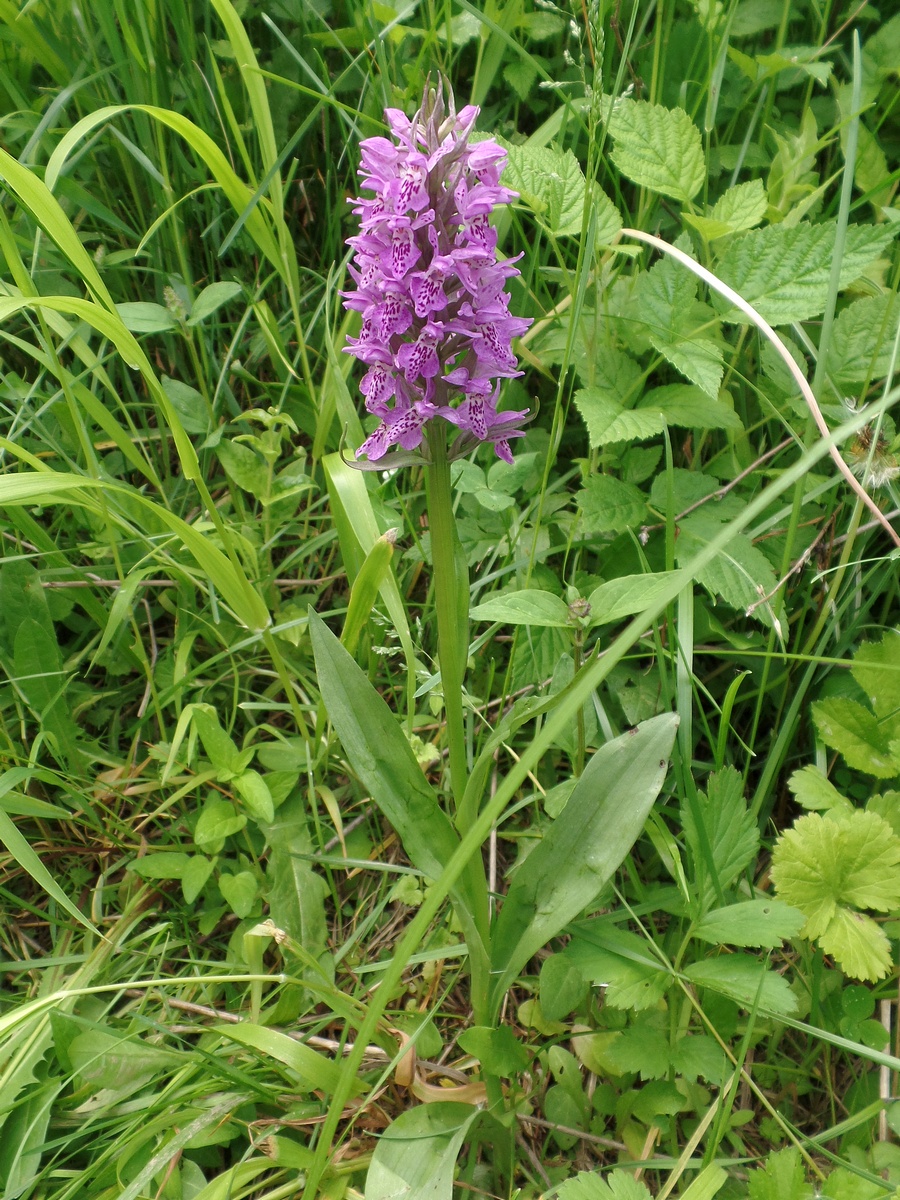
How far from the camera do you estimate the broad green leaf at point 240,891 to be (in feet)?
6.55

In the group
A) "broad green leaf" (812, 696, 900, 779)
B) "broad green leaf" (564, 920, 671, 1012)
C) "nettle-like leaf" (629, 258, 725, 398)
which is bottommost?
"broad green leaf" (564, 920, 671, 1012)

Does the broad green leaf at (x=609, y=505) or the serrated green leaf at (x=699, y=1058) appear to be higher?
the broad green leaf at (x=609, y=505)

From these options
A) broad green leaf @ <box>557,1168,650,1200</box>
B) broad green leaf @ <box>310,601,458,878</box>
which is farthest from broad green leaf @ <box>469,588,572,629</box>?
broad green leaf @ <box>557,1168,650,1200</box>

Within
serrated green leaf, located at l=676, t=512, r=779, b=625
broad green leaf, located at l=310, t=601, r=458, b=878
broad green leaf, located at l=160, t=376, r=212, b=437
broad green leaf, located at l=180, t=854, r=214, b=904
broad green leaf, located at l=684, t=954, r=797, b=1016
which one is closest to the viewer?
broad green leaf, located at l=684, t=954, r=797, b=1016

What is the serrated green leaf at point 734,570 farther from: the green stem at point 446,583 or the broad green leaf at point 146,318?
the broad green leaf at point 146,318

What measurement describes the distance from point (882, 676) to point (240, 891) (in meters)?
1.51

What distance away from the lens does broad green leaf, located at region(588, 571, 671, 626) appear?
61.9 inches

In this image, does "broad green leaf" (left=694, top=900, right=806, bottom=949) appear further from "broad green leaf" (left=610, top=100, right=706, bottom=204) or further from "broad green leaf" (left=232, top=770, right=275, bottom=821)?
"broad green leaf" (left=610, top=100, right=706, bottom=204)

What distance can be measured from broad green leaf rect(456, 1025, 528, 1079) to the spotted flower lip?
1.04 m

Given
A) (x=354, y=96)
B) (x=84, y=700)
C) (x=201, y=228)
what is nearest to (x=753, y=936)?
(x=84, y=700)

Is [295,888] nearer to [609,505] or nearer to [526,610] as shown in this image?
[526,610]

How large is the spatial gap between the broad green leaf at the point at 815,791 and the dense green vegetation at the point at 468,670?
1.6 inches

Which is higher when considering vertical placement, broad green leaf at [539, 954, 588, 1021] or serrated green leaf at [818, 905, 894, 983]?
serrated green leaf at [818, 905, 894, 983]

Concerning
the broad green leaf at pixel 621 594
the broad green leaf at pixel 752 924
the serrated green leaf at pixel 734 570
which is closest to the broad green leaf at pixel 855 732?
the serrated green leaf at pixel 734 570
